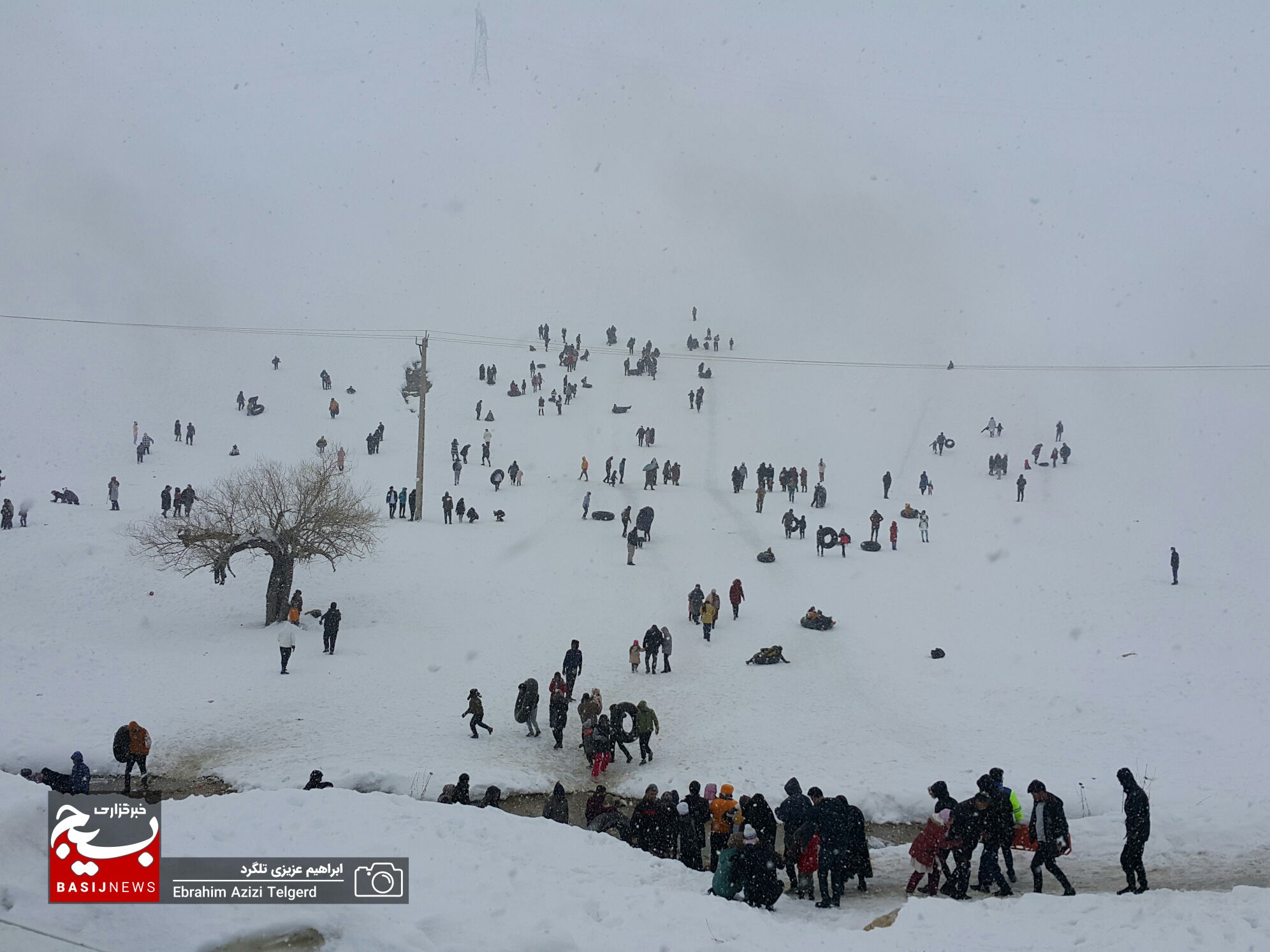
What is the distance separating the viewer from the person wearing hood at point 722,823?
10.3 meters

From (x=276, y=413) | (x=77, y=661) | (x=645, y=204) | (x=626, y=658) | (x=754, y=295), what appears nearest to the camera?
(x=77, y=661)

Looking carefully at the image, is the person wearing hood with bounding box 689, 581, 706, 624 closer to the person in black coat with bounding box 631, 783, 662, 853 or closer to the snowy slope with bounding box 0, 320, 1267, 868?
the snowy slope with bounding box 0, 320, 1267, 868

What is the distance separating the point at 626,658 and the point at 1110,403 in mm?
45916

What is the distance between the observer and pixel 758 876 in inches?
351

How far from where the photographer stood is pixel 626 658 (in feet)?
65.7

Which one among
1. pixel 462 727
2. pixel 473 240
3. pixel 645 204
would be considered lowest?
pixel 462 727

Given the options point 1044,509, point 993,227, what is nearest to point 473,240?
point 993,227

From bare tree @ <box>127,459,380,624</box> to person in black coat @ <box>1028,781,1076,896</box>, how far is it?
16.8 m

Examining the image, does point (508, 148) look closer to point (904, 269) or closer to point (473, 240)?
point (473, 240)

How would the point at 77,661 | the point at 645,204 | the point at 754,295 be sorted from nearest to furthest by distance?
the point at 77,661 < the point at 754,295 < the point at 645,204

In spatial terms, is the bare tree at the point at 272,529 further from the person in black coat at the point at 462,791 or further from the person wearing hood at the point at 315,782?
the person in black coat at the point at 462,791

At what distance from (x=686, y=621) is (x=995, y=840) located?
13.5 metres

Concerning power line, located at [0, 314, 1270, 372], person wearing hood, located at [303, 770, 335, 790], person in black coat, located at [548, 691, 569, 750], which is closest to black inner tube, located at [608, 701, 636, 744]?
person in black coat, located at [548, 691, 569, 750]

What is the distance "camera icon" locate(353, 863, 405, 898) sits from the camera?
7.52 meters
